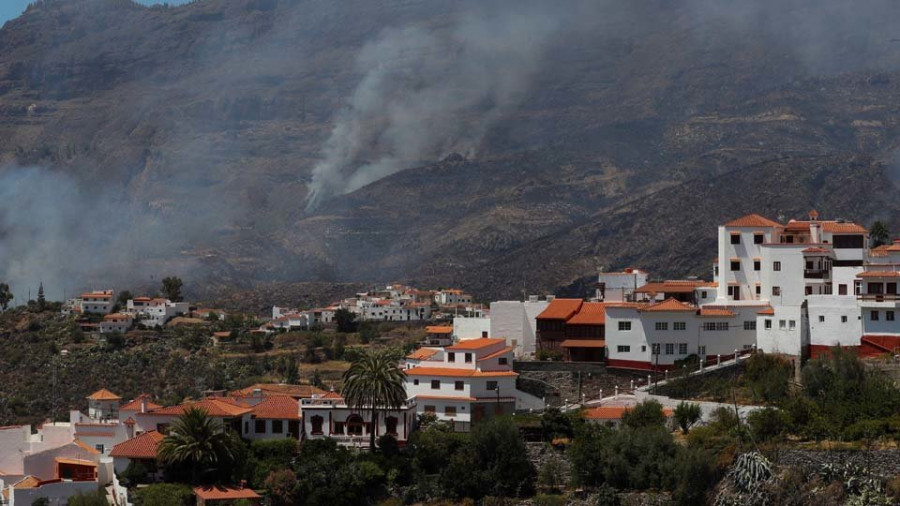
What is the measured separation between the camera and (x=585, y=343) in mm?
77688

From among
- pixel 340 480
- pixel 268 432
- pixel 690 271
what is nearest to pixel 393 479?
pixel 340 480

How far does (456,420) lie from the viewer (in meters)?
70.8

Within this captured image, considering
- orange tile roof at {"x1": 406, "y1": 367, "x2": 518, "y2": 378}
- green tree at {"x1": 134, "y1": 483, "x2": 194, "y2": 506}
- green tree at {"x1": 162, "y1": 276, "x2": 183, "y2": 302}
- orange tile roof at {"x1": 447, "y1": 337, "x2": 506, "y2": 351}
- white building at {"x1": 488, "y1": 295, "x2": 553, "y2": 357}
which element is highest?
green tree at {"x1": 162, "y1": 276, "x2": 183, "y2": 302}

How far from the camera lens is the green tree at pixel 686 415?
65375 mm

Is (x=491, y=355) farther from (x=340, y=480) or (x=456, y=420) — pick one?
(x=340, y=480)

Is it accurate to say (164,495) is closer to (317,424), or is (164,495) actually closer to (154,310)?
(317,424)

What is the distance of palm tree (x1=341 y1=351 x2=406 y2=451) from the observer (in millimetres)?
67000

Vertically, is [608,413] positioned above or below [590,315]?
below

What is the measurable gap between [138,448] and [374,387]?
1022cm

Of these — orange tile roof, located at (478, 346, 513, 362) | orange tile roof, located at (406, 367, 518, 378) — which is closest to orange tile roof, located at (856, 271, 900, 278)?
orange tile roof, located at (406, 367, 518, 378)

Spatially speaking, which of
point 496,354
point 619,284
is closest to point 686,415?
point 496,354

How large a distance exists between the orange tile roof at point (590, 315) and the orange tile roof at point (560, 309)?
32cm

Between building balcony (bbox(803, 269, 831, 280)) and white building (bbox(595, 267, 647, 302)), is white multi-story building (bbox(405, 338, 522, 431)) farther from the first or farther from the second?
building balcony (bbox(803, 269, 831, 280))

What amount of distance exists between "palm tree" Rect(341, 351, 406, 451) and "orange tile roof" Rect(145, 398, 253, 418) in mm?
5152
